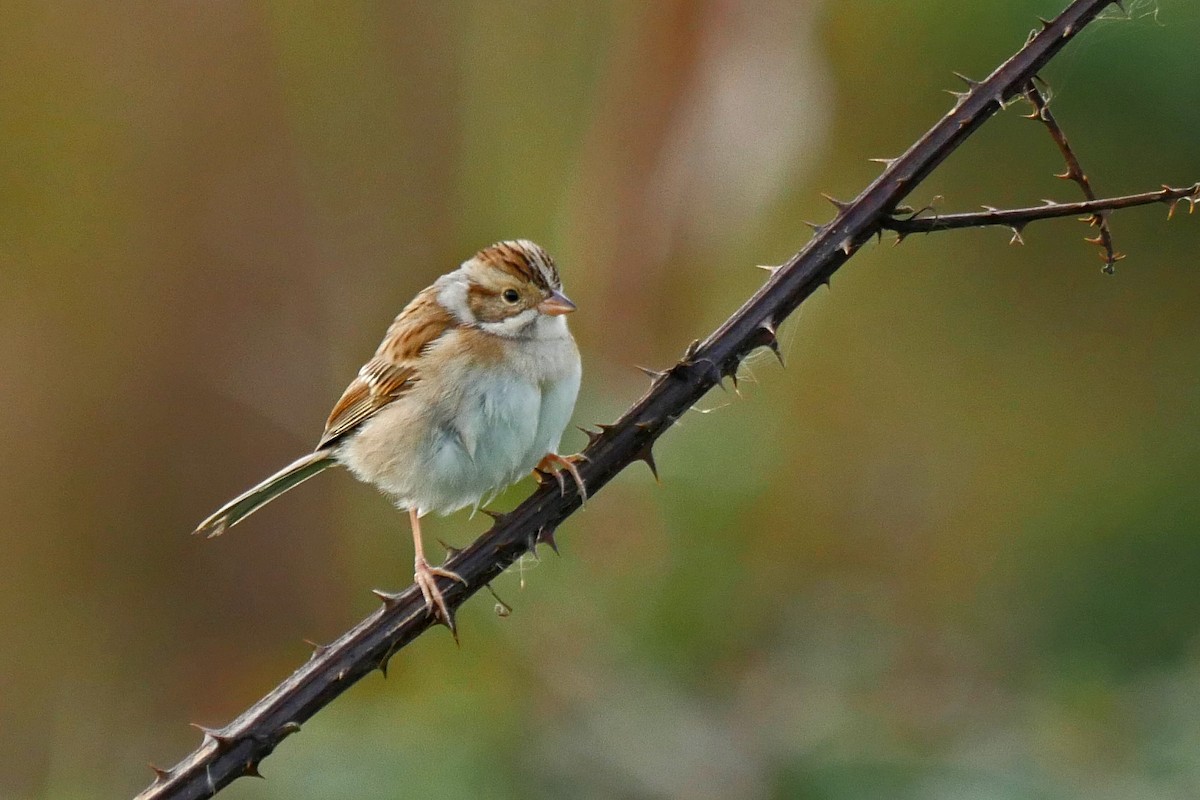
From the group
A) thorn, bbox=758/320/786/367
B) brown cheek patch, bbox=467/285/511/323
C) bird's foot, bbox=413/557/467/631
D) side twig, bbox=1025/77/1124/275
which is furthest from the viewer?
brown cheek patch, bbox=467/285/511/323

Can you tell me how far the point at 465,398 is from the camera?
3.74m

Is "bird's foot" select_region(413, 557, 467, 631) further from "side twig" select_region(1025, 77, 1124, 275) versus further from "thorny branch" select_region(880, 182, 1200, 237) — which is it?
"side twig" select_region(1025, 77, 1124, 275)

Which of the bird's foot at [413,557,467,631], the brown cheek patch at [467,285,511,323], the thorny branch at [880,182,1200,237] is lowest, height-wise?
the bird's foot at [413,557,467,631]

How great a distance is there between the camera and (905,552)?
18.7 feet

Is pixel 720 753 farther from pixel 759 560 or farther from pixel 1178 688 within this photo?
pixel 1178 688

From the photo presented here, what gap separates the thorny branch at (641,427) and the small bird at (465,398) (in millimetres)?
1019

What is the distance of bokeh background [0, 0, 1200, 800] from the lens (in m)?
4.15

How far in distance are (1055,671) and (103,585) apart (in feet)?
13.3

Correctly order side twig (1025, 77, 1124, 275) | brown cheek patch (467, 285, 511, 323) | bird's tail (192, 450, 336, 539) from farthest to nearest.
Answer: brown cheek patch (467, 285, 511, 323)
bird's tail (192, 450, 336, 539)
side twig (1025, 77, 1124, 275)

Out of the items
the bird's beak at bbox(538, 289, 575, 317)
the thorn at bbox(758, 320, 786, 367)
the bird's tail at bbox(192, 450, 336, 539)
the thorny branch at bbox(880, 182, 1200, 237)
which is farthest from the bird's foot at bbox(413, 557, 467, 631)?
the bird's beak at bbox(538, 289, 575, 317)

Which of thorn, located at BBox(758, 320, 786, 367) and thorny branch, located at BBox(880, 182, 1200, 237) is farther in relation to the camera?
thorn, located at BBox(758, 320, 786, 367)

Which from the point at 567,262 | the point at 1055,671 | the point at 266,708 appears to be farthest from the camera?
the point at 567,262

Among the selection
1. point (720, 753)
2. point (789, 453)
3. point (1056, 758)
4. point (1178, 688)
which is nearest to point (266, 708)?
point (720, 753)

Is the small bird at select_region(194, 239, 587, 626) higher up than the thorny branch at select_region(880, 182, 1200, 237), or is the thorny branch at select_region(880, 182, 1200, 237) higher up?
the thorny branch at select_region(880, 182, 1200, 237)
